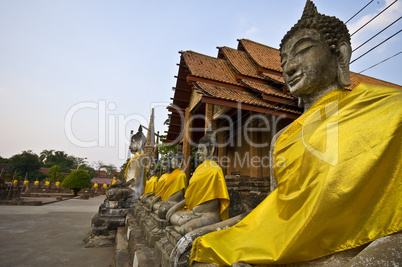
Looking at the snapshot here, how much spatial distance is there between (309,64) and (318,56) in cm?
7

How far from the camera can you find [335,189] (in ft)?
2.76

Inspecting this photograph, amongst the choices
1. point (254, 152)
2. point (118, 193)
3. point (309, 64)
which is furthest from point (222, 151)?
point (309, 64)

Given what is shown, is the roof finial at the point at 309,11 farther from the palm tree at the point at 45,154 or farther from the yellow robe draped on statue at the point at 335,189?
the palm tree at the point at 45,154

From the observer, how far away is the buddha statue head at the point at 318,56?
131 cm

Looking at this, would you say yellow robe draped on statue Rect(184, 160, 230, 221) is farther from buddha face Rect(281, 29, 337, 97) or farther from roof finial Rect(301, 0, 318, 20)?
roof finial Rect(301, 0, 318, 20)

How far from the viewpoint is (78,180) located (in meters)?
22.0

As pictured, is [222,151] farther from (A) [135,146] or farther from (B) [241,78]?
(A) [135,146]

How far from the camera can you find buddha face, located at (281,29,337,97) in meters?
1.30

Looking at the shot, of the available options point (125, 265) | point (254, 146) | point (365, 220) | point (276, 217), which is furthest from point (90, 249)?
point (254, 146)

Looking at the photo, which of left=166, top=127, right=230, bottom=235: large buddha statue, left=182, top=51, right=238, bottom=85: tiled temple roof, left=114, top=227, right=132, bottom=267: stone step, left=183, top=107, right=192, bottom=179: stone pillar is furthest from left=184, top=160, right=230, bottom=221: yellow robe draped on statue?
left=183, top=107, right=192, bottom=179: stone pillar

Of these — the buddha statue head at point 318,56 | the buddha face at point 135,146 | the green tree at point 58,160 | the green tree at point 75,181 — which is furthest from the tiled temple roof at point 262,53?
the green tree at point 58,160

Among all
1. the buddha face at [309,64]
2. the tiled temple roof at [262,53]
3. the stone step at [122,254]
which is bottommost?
the stone step at [122,254]

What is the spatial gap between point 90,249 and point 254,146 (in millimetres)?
6448

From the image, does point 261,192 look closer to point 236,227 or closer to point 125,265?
point 125,265
